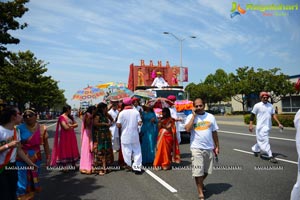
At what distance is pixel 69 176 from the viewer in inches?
267

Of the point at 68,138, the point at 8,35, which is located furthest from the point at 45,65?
the point at 68,138

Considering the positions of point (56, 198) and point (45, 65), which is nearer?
point (56, 198)

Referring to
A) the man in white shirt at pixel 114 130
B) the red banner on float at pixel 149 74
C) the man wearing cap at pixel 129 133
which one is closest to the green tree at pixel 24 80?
the red banner on float at pixel 149 74

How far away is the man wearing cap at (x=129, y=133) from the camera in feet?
22.4

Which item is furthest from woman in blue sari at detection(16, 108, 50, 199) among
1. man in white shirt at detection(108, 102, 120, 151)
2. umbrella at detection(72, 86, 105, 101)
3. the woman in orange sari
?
man in white shirt at detection(108, 102, 120, 151)

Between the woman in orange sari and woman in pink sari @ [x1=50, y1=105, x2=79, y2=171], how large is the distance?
227 centimetres

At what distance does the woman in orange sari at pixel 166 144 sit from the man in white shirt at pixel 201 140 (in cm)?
216

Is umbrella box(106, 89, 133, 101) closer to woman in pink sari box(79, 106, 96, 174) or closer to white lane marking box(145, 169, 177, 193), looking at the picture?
woman in pink sari box(79, 106, 96, 174)

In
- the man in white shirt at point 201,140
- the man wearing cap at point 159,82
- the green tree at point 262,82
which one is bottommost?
the man in white shirt at point 201,140

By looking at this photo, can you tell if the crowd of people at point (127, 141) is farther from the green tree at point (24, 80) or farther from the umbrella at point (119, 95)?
the green tree at point (24, 80)

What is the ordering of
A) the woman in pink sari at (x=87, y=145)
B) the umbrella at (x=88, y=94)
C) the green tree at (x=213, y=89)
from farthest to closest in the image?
the green tree at (x=213, y=89) < the umbrella at (x=88, y=94) < the woman in pink sari at (x=87, y=145)

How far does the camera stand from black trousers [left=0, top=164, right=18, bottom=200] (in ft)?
11.3

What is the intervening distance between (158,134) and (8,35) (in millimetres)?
12448

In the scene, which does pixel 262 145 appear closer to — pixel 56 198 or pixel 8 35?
pixel 56 198
